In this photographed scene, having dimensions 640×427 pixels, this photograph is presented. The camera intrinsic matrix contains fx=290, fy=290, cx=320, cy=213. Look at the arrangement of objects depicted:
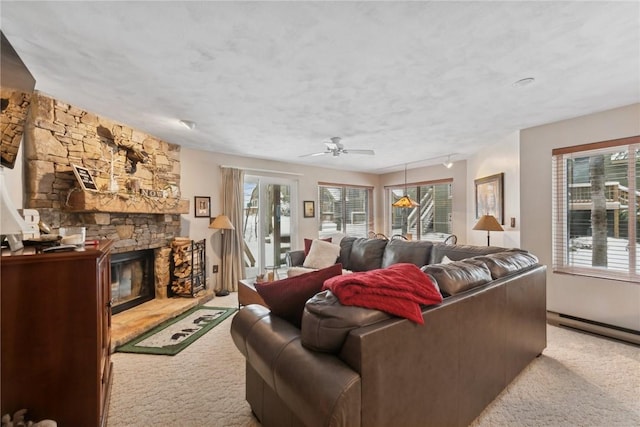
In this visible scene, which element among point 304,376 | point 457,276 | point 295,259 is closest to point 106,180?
point 295,259

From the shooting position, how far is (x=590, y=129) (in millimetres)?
3273

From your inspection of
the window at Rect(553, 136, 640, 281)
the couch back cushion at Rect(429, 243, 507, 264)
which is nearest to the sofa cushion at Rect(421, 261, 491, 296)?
the couch back cushion at Rect(429, 243, 507, 264)

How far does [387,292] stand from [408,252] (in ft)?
8.41

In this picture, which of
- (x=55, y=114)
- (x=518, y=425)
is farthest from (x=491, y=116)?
(x=55, y=114)

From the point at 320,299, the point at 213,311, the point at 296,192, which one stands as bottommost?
the point at 213,311

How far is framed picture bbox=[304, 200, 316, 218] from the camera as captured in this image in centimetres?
625

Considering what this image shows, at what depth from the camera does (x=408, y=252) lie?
3.79 metres

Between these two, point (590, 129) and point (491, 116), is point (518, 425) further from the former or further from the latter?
point (590, 129)

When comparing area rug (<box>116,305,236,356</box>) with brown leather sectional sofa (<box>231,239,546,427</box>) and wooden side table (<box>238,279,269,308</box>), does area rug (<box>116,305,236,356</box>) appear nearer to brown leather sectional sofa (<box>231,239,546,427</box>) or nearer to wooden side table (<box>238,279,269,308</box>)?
wooden side table (<box>238,279,269,308</box>)

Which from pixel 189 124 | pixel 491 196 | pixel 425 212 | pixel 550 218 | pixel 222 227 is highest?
pixel 189 124

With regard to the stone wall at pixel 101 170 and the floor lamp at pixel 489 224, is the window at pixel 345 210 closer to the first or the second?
the stone wall at pixel 101 170

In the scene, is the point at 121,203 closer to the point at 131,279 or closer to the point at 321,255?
the point at 131,279

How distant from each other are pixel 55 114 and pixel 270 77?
86.6 inches

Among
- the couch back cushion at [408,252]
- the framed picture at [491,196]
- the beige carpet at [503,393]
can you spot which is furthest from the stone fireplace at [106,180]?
the framed picture at [491,196]
